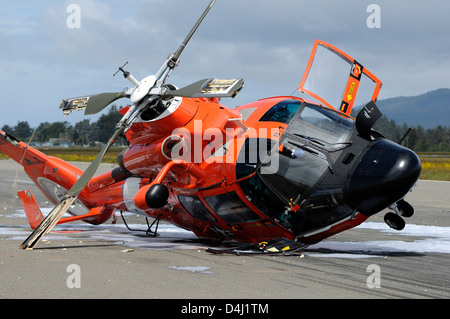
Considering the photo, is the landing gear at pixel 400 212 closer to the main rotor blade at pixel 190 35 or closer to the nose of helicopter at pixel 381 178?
the nose of helicopter at pixel 381 178

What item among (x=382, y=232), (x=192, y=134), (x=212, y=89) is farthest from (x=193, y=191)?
(x=382, y=232)

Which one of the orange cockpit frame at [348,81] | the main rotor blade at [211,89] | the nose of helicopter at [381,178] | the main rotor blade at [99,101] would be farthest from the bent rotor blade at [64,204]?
the nose of helicopter at [381,178]

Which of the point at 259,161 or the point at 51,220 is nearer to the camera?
the point at 259,161

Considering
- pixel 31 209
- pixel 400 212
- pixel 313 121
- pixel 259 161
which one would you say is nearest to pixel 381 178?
pixel 400 212

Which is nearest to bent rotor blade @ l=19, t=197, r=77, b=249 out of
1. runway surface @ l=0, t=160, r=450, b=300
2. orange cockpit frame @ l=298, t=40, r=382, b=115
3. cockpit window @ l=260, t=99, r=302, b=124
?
runway surface @ l=0, t=160, r=450, b=300

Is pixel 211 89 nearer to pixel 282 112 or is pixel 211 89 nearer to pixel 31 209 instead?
pixel 282 112

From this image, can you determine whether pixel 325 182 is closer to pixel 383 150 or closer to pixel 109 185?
pixel 383 150

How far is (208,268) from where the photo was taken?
32.7ft

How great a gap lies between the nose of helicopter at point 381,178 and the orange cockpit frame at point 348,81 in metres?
1.84

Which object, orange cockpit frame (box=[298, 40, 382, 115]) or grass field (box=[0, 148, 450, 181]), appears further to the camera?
grass field (box=[0, 148, 450, 181])

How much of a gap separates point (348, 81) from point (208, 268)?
493 centimetres

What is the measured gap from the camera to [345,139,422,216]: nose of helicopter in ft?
32.9

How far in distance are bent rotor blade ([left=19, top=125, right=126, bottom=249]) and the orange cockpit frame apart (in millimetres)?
3849

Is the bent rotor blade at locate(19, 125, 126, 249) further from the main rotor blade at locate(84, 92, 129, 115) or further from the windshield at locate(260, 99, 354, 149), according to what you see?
the windshield at locate(260, 99, 354, 149)
